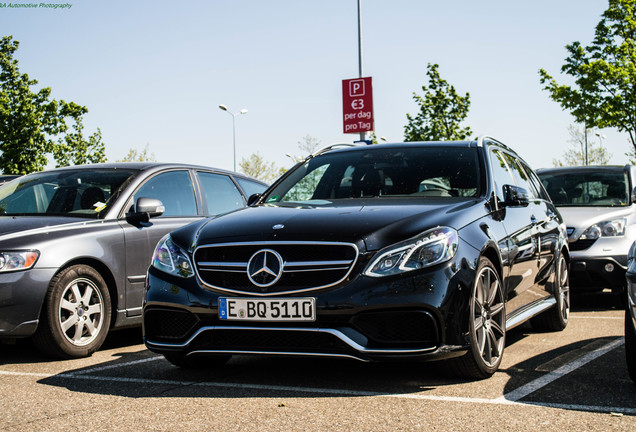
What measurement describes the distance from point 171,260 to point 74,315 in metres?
1.57

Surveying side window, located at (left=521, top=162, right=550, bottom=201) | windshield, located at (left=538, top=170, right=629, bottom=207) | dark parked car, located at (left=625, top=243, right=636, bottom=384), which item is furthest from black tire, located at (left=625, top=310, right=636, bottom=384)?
windshield, located at (left=538, top=170, right=629, bottom=207)

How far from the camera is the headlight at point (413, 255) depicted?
4.62 m

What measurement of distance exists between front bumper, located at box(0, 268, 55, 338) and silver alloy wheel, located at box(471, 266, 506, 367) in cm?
316

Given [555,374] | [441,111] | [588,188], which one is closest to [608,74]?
[441,111]

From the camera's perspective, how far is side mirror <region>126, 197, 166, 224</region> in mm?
7016

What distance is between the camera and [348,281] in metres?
4.63

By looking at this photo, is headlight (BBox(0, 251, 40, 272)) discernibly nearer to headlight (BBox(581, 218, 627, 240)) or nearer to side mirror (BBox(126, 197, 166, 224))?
side mirror (BBox(126, 197, 166, 224))

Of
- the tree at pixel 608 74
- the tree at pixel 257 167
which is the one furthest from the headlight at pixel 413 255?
the tree at pixel 257 167

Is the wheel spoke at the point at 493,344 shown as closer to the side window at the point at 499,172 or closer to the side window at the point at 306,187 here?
the side window at the point at 499,172

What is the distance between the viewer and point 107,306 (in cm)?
667

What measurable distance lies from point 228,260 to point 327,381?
38.3 inches

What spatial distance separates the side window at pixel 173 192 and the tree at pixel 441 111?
28986mm

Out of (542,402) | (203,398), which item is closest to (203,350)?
(203,398)

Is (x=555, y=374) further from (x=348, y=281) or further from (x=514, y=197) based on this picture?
(x=348, y=281)
